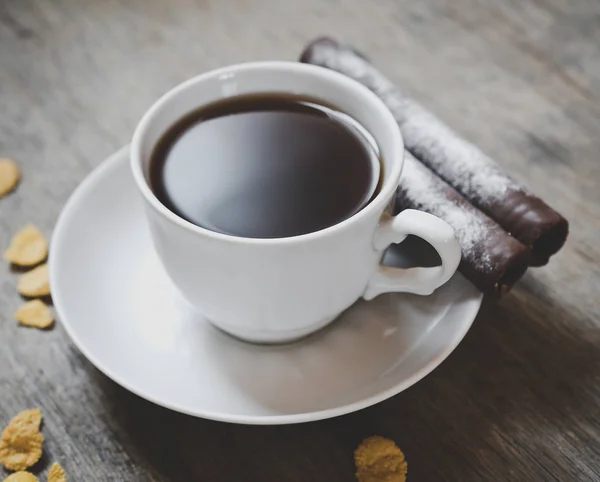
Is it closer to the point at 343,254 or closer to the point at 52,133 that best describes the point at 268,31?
the point at 52,133

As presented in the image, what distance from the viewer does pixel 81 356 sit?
2.46 ft

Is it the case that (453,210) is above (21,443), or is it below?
above

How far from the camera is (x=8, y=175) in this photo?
0.94 meters

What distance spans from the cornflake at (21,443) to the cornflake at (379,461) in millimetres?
315

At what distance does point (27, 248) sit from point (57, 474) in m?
0.32

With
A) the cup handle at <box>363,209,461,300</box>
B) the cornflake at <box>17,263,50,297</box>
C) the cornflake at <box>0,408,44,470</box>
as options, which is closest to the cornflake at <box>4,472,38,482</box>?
the cornflake at <box>0,408,44,470</box>

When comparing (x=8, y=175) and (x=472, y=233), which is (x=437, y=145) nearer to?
(x=472, y=233)

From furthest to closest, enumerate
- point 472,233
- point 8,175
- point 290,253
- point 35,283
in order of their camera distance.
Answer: point 8,175 → point 35,283 → point 472,233 → point 290,253

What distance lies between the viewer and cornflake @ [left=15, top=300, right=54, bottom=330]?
2.56ft

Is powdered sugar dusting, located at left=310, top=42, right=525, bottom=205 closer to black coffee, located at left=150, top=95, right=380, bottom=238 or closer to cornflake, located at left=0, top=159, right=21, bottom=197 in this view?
black coffee, located at left=150, top=95, right=380, bottom=238

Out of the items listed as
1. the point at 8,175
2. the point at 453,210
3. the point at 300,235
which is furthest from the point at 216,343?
the point at 8,175

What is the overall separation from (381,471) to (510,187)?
324 millimetres

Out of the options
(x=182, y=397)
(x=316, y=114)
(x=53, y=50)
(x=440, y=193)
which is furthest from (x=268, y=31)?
(x=182, y=397)

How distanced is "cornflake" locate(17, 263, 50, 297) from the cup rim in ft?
0.80
